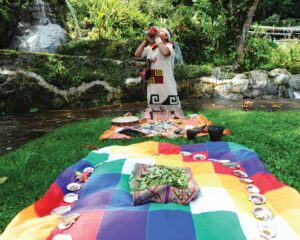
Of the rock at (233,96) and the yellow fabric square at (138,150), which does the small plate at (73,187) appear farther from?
the rock at (233,96)

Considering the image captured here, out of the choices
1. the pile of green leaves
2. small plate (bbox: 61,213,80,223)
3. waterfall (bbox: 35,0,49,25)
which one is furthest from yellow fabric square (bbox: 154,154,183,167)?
waterfall (bbox: 35,0,49,25)

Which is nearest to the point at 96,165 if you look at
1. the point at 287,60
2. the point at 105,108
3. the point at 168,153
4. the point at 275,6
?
the point at 168,153

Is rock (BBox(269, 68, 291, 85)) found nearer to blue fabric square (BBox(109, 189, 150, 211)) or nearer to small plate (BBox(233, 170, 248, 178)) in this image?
small plate (BBox(233, 170, 248, 178))

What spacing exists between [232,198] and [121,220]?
2.72ft

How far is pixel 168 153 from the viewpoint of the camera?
11.4 ft

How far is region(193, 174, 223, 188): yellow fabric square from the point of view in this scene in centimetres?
247

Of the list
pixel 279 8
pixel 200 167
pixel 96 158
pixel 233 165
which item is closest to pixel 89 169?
pixel 96 158

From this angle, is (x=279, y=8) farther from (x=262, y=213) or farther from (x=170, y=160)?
(x=262, y=213)

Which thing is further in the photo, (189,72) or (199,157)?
(189,72)

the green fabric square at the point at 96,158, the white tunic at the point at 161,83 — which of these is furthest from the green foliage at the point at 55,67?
the green fabric square at the point at 96,158

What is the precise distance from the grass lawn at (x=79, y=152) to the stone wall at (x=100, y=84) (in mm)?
2298

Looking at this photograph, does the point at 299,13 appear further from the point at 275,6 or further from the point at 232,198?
the point at 232,198

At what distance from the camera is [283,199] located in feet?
7.69

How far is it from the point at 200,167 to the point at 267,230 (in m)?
0.97
